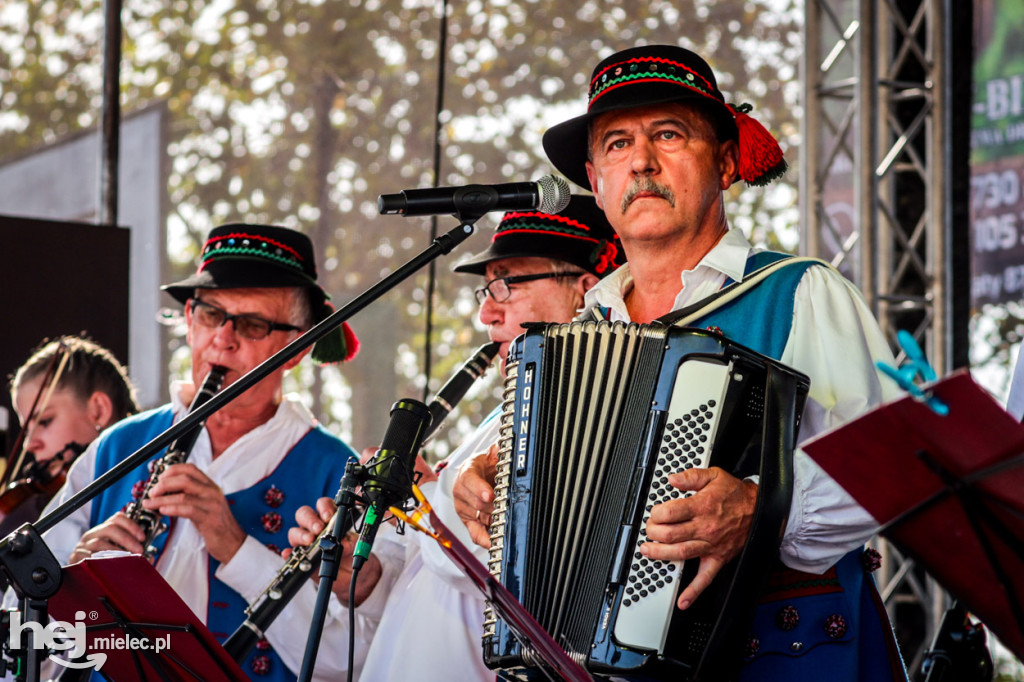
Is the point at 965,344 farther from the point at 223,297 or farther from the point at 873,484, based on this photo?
the point at 873,484

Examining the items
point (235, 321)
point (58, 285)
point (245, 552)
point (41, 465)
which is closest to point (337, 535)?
point (245, 552)

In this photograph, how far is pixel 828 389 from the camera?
2434 millimetres

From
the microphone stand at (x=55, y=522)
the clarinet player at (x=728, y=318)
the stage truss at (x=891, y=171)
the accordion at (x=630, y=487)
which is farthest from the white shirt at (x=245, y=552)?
the stage truss at (x=891, y=171)

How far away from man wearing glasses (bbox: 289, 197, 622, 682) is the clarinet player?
47 cm

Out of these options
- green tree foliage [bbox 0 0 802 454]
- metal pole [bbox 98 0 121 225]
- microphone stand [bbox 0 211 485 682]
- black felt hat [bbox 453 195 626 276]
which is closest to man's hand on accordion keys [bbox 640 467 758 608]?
microphone stand [bbox 0 211 485 682]

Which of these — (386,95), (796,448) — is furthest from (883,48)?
(386,95)

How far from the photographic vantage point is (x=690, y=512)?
2.17 m

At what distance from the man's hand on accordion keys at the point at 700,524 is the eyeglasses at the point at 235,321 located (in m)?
1.94

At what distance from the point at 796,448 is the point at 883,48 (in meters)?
3.28

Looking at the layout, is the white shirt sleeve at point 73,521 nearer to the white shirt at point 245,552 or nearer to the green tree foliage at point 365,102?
the white shirt at point 245,552

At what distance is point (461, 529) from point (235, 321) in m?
1.18

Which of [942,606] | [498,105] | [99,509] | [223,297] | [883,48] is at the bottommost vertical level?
[942,606]

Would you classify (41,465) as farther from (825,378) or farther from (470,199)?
(825,378)

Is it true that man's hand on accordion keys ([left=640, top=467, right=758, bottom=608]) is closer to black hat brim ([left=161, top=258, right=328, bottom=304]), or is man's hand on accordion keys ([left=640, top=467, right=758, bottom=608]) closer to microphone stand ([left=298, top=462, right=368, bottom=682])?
microphone stand ([left=298, top=462, right=368, bottom=682])
